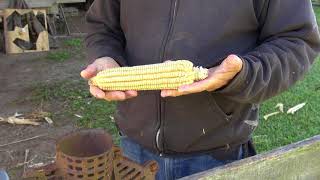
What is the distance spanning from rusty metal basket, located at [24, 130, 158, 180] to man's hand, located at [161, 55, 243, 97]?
0.27 m

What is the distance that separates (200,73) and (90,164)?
1.60 ft

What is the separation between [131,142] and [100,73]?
40 centimetres

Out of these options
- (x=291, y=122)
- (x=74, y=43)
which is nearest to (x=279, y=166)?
(x=291, y=122)

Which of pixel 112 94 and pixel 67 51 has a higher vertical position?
pixel 112 94

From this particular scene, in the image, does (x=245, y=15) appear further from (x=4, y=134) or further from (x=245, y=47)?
(x=4, y=134)

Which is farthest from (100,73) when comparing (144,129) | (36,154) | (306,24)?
(36,154)

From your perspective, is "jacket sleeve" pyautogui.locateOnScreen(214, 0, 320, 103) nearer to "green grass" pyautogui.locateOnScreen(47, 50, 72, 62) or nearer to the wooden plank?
the wooden plank

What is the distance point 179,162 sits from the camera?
1817 mm

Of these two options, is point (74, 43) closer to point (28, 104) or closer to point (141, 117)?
point (28, 104)

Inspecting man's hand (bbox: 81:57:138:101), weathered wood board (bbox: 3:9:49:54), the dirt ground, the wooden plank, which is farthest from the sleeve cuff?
weathered wood board (bbox: 3:9:49:54)

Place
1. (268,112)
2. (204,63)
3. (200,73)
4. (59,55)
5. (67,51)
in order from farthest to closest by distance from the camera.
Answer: (67,51), (59,55), (268,112), (204,63), (200,73)

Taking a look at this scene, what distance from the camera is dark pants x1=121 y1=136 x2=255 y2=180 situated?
5.93 feet

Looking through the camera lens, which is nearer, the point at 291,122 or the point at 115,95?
the point at 115,95

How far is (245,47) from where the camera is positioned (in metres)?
1.70
